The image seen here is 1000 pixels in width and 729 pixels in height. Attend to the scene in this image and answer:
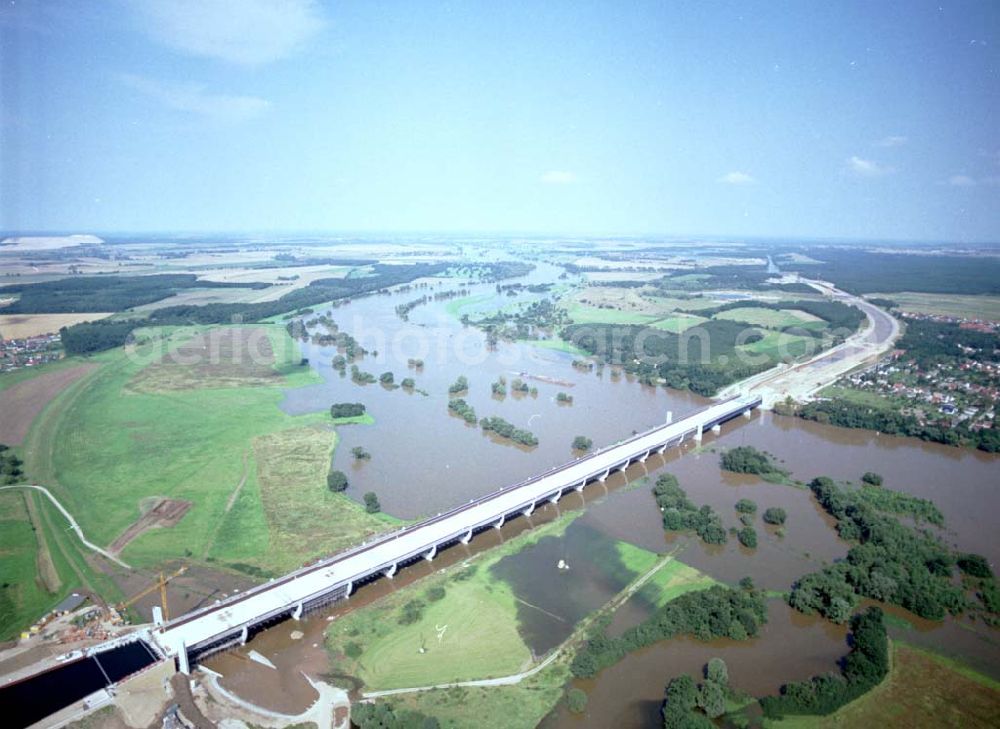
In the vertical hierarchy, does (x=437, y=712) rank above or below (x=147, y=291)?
below

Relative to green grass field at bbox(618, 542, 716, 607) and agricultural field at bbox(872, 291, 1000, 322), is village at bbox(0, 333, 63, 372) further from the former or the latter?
agricultural field at bbox(872, 291, 1000, 322)

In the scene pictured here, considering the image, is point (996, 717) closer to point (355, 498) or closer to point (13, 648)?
A: point (355, 498)

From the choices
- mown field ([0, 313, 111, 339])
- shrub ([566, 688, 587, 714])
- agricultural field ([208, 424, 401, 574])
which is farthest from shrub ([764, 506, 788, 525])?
mown field ([0, 313, 111, 339])

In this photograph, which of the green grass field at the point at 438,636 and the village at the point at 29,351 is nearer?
the green grass field at the point at 438,636

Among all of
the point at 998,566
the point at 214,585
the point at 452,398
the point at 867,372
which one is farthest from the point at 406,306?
the point at 998,566

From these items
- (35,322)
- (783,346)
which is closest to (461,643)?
(783,346)

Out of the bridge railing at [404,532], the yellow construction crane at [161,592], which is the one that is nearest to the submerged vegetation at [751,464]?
the bridge railing at [404,532]

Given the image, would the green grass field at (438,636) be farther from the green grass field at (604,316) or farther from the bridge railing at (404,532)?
the green grass field at (604,316)
